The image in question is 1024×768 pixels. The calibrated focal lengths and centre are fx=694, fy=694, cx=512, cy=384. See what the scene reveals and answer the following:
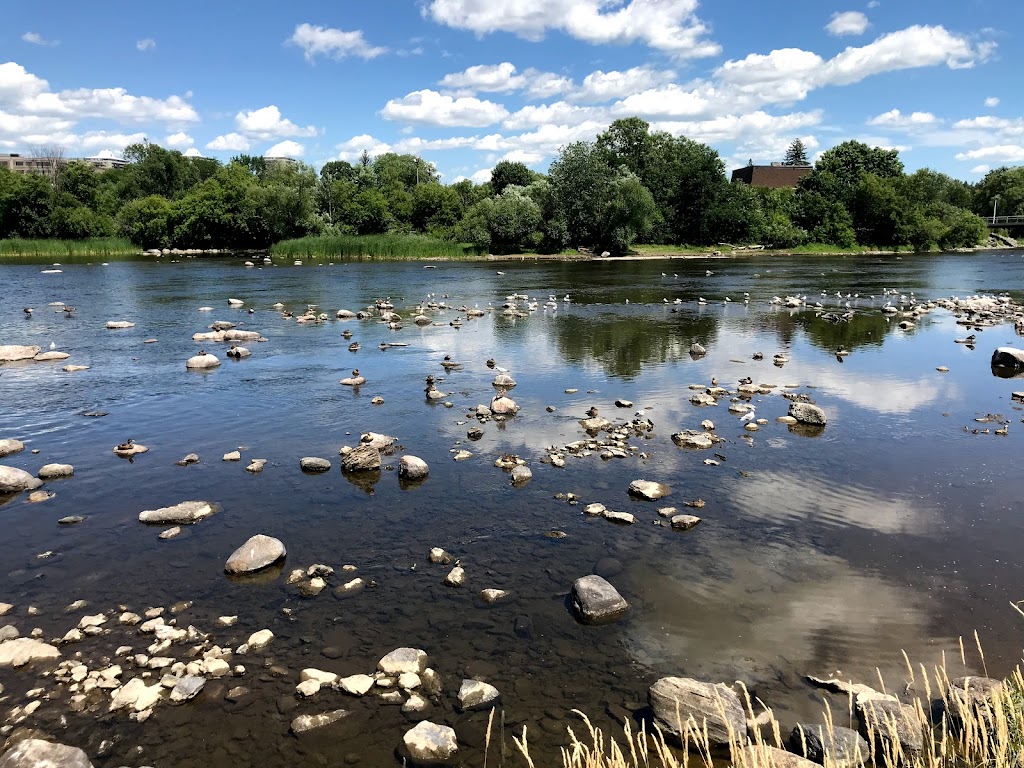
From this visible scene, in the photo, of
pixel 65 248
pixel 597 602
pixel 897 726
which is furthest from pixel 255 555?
pixel 65 248

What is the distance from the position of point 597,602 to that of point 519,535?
241cm

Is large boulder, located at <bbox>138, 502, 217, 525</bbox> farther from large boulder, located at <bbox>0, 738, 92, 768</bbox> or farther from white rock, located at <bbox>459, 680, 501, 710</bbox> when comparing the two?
white rock, located at <bbox>459, 680, 501, 710</bbox>

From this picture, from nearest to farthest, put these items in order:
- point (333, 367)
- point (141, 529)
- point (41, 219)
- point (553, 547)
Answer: point (553, 547)
point (141, 529)
point (333, 367)
point (41, 219)

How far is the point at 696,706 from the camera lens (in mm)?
7004

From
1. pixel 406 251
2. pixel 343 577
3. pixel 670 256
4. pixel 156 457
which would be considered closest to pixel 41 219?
pixel 406 251

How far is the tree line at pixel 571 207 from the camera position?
313ft

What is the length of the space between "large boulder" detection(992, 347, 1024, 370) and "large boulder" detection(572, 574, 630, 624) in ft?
68.7

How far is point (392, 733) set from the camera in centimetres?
702

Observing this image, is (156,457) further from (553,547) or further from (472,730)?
(472,730)

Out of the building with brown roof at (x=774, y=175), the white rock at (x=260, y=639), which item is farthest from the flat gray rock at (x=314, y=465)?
the building with brown roof at (x=774, y=175)

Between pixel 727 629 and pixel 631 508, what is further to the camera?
pixel 631 508

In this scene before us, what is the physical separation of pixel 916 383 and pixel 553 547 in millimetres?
16181

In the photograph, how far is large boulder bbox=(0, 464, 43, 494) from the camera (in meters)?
12.8

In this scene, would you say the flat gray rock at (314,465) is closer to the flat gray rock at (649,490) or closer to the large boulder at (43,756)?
the flat gray rock at (649,490)
